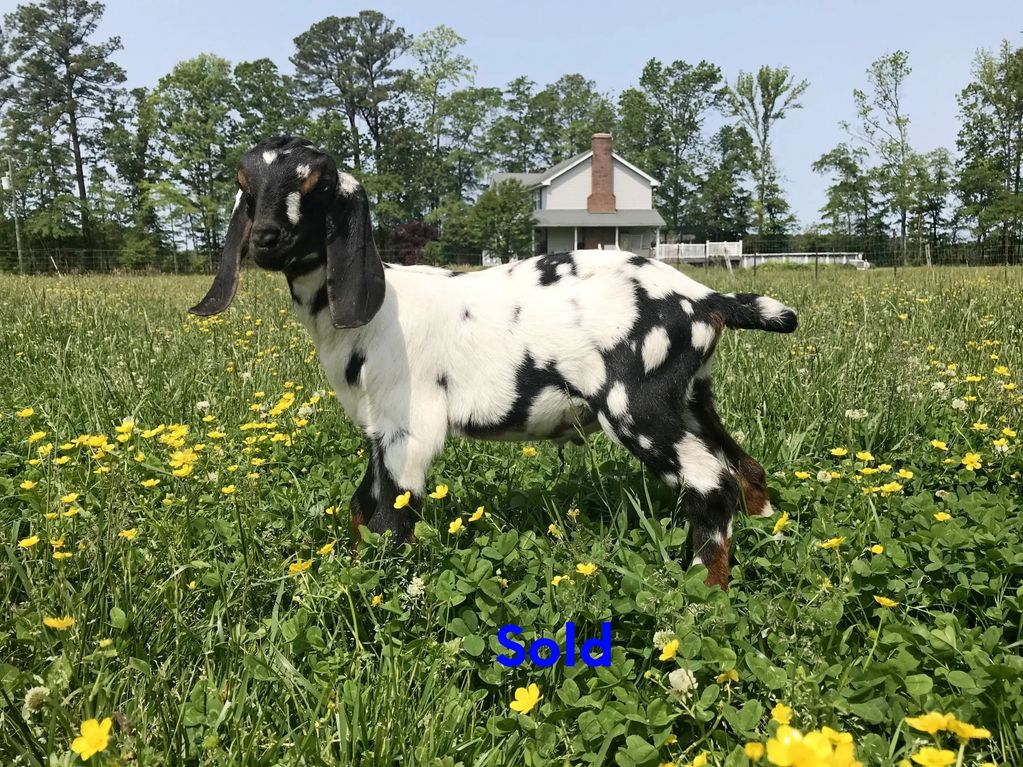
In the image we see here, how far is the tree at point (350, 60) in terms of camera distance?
5047 cm

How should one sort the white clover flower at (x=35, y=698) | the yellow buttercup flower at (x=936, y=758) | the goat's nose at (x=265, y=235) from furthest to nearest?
the goat's nose at (x=265, y=235)
the white clover flower at (x=35, y=698)
the yellow buttercup flower at (x=936, y=758)

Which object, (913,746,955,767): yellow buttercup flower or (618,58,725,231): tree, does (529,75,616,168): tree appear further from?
(913,746,955,767): yellow buttercup flower

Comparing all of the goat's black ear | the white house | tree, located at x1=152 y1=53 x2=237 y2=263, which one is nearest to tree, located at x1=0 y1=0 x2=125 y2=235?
tree, located at x1=152 y1=53 x2=237 y2=263

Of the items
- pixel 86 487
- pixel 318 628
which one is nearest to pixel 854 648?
pixel 318 628

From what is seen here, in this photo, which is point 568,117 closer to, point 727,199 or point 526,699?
point 727,199

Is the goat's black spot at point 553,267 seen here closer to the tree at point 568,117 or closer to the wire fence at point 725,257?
the wire fence at point 725,257

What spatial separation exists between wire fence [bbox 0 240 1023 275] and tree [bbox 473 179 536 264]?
95 centimetres

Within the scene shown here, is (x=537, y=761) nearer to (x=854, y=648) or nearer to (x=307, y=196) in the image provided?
(x=854, y=648)

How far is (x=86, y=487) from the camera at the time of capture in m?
2.94

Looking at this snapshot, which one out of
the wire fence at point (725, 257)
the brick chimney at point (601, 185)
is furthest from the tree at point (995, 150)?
the brick chimney at point (601, 185)

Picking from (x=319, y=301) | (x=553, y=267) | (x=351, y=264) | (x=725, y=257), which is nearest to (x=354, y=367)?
(x=319, y=301)

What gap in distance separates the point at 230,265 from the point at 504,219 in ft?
134

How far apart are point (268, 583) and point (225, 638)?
255 millimetres

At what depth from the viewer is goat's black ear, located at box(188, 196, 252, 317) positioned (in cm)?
259
